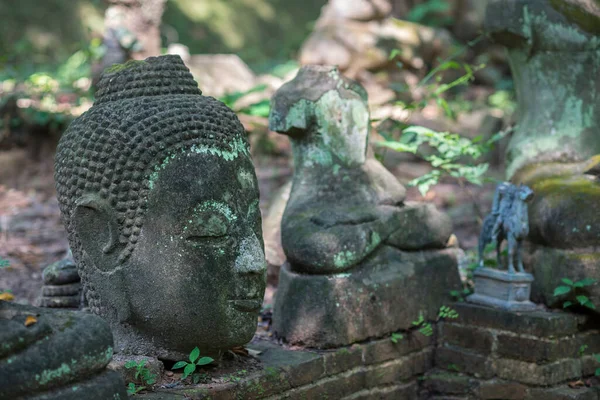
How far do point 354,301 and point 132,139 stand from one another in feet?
4.99

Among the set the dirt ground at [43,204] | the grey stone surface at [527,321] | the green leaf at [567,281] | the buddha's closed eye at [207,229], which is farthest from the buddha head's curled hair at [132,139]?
the green leaf at [567,281]

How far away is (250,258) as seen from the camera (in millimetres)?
3535

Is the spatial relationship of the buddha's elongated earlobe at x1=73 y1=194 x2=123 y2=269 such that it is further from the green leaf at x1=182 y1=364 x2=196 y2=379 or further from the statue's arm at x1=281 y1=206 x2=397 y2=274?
the statue's arm at x1=281 y1=206 x2=397 y2=274

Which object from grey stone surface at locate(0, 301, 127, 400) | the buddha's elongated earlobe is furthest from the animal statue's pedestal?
grey stone surface at locate(0, 301, 127, 400)

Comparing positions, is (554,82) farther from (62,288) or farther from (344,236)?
(62,288)

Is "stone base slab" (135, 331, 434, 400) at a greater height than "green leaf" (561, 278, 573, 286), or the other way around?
"green leaf" (561, 278, 573, 286)

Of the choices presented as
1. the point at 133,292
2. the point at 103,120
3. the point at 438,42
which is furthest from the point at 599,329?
the point at 438,42

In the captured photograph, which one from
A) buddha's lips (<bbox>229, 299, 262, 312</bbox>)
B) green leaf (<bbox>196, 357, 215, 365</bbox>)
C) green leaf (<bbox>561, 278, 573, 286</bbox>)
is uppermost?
green leaf (<bbox>561, 278, 573, 286</bbox>)

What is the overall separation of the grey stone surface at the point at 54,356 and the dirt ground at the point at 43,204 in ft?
8.45

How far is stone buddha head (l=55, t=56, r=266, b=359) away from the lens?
337cm

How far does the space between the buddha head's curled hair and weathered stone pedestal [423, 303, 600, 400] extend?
73.4 inches

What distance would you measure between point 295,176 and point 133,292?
1469 millimetres

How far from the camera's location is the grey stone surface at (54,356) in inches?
97.3

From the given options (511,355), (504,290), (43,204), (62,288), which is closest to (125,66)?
(62,288)
